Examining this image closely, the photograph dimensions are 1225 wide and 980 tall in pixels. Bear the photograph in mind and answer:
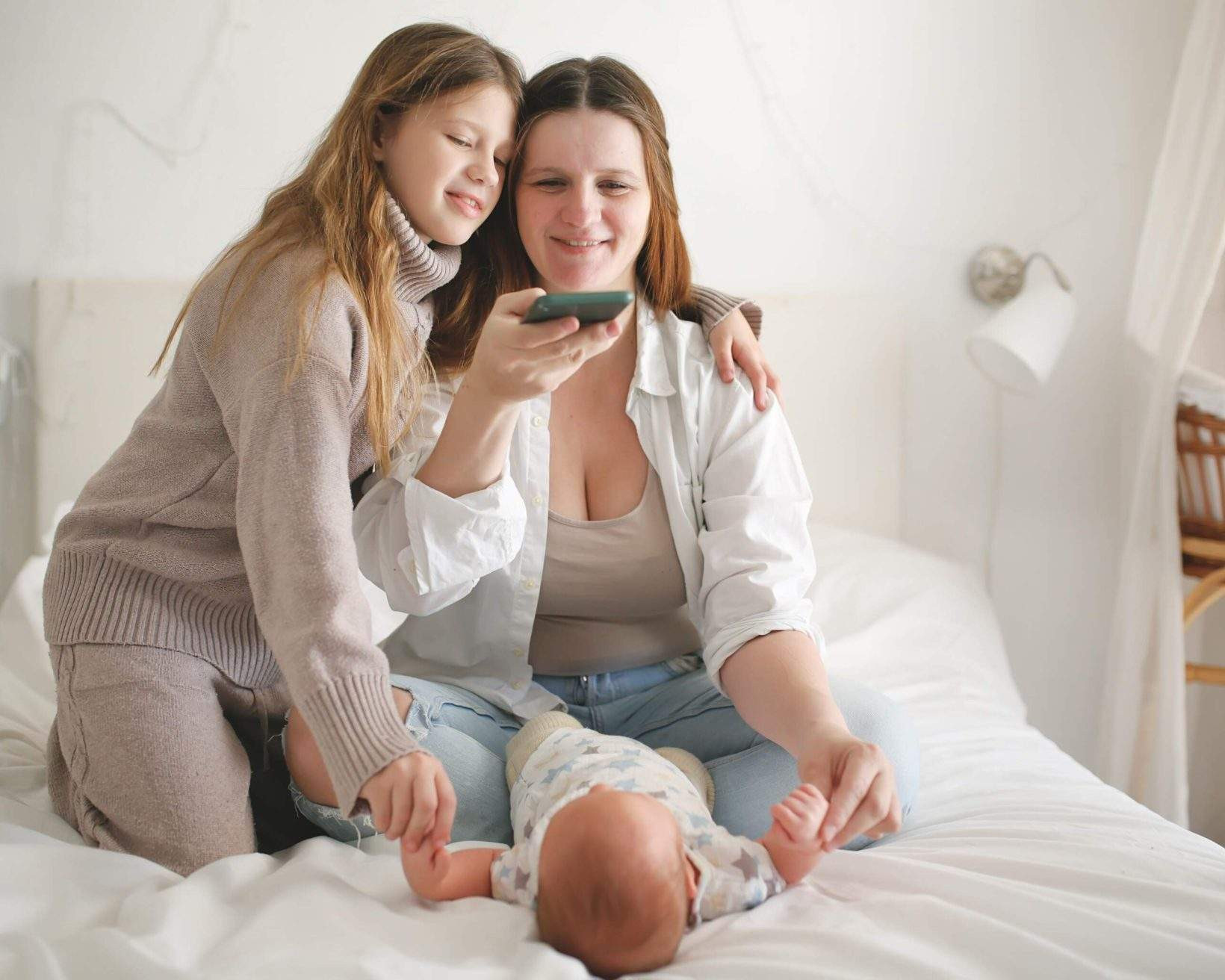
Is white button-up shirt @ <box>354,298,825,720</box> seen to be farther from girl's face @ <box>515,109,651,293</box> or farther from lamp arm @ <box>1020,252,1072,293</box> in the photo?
lamp arm @ <box>1020,252,1072,293</box>

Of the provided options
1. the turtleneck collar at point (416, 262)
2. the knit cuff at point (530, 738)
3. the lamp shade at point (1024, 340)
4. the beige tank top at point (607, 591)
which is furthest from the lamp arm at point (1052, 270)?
the knit cuff at point (530, 738)

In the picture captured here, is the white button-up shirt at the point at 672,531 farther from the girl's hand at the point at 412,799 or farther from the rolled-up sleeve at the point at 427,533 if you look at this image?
the girl's hand at the point at 412,799

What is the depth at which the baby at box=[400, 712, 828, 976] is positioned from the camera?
0.79 m

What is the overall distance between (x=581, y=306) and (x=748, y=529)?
380mm

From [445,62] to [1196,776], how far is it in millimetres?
2011

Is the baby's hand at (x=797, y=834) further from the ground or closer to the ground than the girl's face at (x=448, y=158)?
closer to the ground

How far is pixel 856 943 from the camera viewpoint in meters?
0.78

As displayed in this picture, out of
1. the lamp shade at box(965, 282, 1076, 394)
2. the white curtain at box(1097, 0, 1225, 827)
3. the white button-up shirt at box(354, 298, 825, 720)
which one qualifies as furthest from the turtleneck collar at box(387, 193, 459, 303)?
the white curtain at box(1097, 0, 1225, 827)

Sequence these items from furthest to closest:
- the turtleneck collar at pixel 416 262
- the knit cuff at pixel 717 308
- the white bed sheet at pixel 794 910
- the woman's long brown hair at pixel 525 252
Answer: the knit cuff at pixel 717 308 → the woman's long brown hair at pixel 525 252 → the turtleneck collar at pixel 416 262 → the white bed sheet at pixel 794 910

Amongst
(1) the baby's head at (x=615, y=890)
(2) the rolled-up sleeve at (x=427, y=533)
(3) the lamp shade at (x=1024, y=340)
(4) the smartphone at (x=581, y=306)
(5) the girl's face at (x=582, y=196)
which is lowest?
(1) the baby's head at (x=615, y=890)

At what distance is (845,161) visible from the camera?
7.45 ft

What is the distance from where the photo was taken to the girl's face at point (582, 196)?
1195 millimetres

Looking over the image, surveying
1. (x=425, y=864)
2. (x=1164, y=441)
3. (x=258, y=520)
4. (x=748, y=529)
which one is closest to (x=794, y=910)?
(x=425, y=864)

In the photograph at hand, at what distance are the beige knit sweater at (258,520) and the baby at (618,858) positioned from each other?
0.14 m
